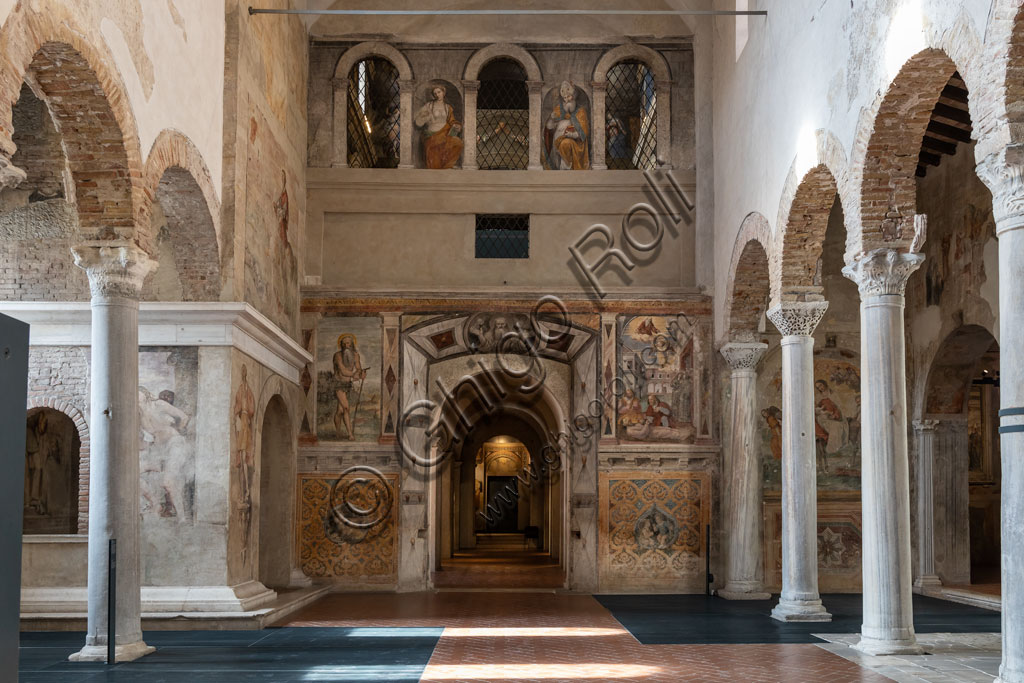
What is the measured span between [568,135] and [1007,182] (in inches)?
504

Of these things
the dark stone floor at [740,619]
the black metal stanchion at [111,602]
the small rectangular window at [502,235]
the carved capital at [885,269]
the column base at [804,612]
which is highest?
the small rectangular window at [502,235]

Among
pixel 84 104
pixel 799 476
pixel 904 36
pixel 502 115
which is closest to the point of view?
pixel 904 36

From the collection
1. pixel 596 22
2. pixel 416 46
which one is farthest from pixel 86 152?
pixel 596 22

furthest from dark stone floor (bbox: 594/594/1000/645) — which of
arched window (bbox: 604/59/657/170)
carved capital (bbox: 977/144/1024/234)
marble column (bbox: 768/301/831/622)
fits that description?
arched window (bbox: 604/59/657/170)

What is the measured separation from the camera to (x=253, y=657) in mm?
11094

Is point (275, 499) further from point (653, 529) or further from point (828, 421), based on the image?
point (828, 421)

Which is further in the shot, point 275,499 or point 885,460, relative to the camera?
point 275,499

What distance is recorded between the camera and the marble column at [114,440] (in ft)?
34.9

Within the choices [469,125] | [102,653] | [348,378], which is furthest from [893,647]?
[469,125]

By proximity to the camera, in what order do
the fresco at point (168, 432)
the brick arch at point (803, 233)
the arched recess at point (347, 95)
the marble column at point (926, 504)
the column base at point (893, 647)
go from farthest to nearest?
the arched recess at point (347, 95) → the marble column at point (926, 504) → the fresco at point (168, 432) → the brick arch at point (803, 233) → the column base at point (893, 647)

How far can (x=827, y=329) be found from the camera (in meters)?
19.1

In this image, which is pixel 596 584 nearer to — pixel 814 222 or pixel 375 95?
pixel 814 222

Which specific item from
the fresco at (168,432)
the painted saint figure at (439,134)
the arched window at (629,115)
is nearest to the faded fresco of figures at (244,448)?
the fresco at (168,432)

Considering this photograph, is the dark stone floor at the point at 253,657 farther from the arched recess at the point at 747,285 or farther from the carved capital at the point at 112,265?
the arched recess at the point at 747,285
